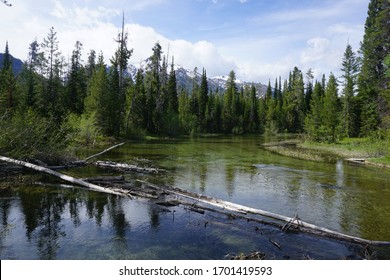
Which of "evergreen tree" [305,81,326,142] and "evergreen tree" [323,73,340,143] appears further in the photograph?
"evergreen tree" [305,81,326,142]

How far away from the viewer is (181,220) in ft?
44.0

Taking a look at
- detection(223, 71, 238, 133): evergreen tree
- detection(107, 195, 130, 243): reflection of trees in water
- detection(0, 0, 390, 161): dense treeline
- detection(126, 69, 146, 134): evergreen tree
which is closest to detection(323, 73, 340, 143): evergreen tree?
detection(0, 0, 390, 161): dense treeline

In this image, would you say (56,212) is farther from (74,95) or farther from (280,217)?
(74,95)

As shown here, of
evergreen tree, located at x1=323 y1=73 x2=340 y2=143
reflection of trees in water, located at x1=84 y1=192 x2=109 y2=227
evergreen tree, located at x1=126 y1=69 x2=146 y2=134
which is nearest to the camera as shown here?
reflection of trees in water, located at x1=84 y1=192 x2=109 y2=227

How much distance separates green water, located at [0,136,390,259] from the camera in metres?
10.5

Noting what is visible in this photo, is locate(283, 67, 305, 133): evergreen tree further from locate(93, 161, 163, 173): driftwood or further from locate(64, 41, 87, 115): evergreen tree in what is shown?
locate(93, 161, 163, 173): driftwood

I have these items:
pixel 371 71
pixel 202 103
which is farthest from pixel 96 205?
pixel 202 103

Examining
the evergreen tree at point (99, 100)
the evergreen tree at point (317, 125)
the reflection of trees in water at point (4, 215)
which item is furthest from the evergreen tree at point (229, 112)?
the reflection of trees in water at point (4, 215)

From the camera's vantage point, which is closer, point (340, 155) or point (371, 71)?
point (340, 155)

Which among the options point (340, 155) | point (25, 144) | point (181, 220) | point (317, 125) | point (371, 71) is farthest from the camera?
point (317, 125)

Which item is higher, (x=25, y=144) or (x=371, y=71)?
(x=371, y=71)

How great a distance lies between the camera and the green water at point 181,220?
10484mm

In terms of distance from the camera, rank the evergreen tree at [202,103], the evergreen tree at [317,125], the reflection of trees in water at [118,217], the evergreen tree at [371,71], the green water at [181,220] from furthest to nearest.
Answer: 1. the evergreen tree at [202,103]
2. the evergreen tree at [317,125]
3. the evergreen tree at [371,71]
4. the reflection of trees in water at [118,217]
5. the green water at [181,220]

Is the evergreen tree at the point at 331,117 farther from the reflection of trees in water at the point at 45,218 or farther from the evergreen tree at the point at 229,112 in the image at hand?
the reflection of trees in water at the point at 45,218
